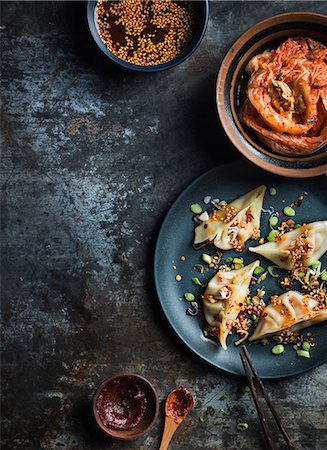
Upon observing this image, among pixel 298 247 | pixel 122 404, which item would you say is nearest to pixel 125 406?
pixel 122 404

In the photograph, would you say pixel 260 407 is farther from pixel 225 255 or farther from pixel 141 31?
pixel 141 31

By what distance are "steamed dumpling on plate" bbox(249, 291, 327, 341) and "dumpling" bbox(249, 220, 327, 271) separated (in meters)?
0.18

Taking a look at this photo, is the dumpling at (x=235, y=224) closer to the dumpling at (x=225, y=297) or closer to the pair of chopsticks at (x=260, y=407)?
the dumpling at (x=225, y=297)

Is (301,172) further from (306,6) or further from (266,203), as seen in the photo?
(306,6)

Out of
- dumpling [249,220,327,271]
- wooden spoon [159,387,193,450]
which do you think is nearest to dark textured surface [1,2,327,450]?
wooden spoon [159,387,193,450]

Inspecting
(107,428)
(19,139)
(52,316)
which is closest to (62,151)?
(19,139)

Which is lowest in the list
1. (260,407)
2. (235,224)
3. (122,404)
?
(122,404)

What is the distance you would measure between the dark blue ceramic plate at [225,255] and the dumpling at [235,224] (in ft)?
0.15

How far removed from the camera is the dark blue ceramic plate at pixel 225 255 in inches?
141

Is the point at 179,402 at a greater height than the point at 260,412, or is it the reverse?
the point at 260,412

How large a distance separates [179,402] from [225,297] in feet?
2.15

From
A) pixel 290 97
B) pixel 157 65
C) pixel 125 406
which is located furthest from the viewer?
pixel 125 406

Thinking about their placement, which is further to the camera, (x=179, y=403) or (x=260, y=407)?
(x=179, y=403)

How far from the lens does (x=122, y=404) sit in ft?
11.8
